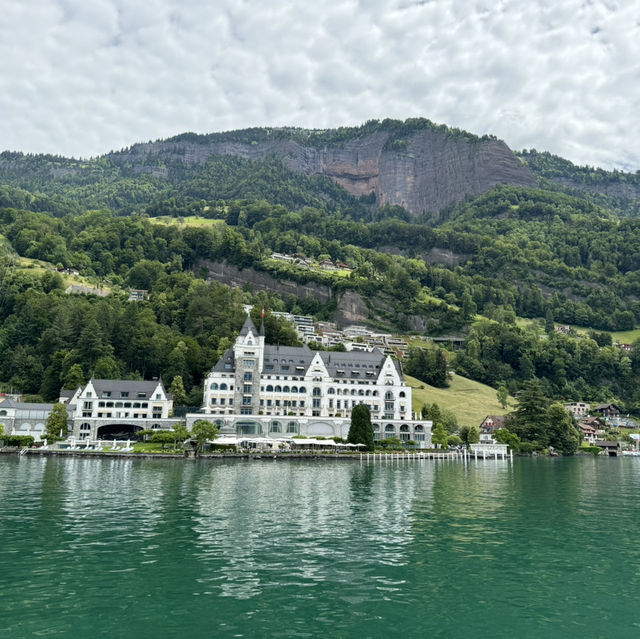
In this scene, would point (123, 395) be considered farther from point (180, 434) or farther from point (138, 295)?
point (138, 295)

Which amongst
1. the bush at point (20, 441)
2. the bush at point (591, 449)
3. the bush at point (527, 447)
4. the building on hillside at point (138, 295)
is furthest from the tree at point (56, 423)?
the bush at point (591, 449)

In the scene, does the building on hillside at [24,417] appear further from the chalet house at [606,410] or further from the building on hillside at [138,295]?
the chalet house at [606,410]

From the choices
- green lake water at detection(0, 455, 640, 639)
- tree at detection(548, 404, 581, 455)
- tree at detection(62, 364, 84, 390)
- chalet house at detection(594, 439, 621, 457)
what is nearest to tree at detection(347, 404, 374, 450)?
green lake water at detection(0, 455, 640, 639)

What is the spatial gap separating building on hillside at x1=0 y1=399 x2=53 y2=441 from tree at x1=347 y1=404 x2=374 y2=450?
177 feet

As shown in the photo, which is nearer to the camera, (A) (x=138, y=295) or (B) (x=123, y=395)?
(B) (x=123, y=395)

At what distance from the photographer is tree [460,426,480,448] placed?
122750 millimetres

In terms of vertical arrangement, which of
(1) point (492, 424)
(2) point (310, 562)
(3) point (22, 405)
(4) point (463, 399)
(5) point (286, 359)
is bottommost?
(2) point (310, 562)

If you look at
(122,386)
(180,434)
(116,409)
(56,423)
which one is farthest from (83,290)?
(180,434)

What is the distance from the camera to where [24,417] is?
106 m

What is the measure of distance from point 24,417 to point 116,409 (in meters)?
15.6

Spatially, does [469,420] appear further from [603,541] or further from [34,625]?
[34,625]

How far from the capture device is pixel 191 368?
135m

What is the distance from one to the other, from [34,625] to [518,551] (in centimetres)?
2290

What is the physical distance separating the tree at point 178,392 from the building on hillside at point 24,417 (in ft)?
78.8
